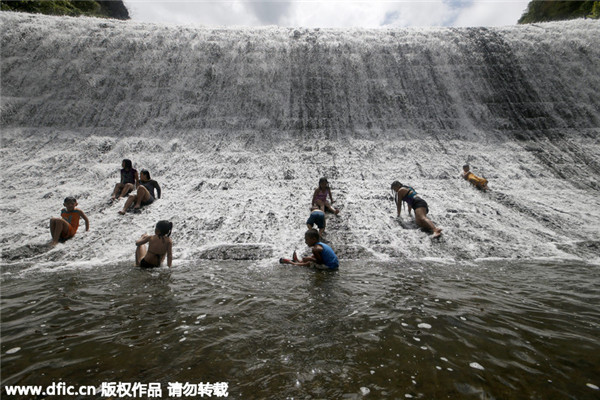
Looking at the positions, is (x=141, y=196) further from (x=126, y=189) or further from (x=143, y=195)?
(x=126, y=189)

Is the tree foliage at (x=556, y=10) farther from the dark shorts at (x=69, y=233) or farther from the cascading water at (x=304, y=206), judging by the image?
the dark shorts at (x=69, y=233)

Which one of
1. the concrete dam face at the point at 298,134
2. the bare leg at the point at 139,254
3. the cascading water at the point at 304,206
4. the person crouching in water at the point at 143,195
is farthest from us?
the person crouching in water at the point at 143,195

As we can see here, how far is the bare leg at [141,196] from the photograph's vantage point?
8664 millimetres

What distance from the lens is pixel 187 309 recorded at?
3941 mm

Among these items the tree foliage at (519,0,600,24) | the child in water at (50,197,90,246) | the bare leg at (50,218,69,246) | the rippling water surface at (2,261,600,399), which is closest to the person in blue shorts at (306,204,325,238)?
the rippling water surface at (2,261,600,399)

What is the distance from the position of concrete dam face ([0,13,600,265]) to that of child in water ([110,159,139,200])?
0.41 meters

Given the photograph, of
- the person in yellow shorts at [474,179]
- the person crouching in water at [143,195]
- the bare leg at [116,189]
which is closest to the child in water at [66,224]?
the person crouching in water at [143,195]

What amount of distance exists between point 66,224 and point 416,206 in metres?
8.46

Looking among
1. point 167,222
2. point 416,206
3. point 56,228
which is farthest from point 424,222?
point 56,228

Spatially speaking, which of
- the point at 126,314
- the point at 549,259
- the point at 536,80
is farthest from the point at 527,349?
the point at 536,80

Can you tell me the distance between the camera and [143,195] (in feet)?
28.8

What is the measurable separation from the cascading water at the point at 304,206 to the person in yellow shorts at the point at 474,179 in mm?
235

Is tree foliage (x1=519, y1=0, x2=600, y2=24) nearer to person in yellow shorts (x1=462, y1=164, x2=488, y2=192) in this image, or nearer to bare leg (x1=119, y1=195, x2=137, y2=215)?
person in yellow shorts (x1=462, y1=164, x2=488, y2=192)

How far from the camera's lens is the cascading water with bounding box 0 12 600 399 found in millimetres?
2850
